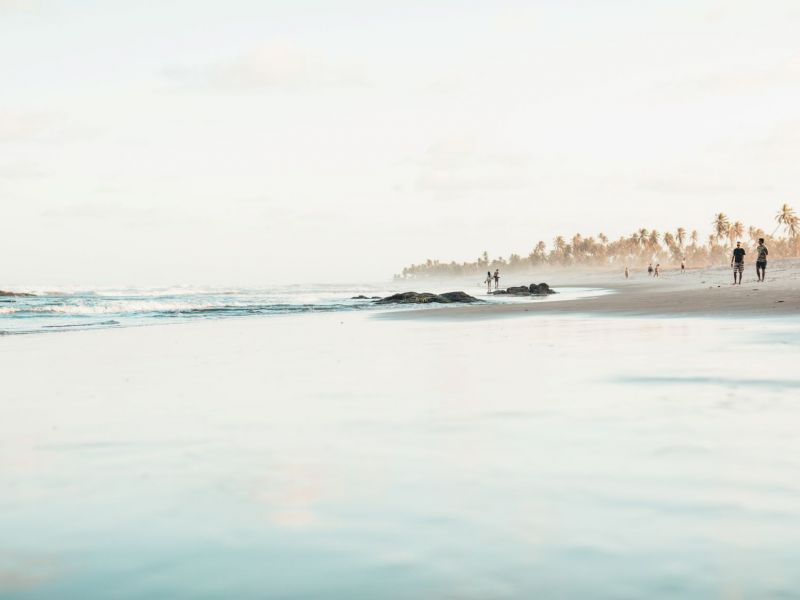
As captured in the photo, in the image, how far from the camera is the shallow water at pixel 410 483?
311 centimetres

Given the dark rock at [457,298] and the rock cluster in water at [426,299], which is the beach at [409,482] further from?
the dark rock at [457,298]

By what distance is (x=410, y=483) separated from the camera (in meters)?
4.51

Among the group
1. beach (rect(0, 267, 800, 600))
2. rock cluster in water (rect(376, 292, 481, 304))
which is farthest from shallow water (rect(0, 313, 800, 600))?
rock cluster in water (rect(376, 292, 481, 304))

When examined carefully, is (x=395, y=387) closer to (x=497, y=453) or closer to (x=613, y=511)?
(x=497, y=453)

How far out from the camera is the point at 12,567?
129 inches

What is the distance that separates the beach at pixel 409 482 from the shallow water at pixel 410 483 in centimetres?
2

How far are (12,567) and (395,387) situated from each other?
18.0ft

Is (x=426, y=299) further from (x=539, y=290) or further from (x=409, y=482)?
(x=409, y=482)

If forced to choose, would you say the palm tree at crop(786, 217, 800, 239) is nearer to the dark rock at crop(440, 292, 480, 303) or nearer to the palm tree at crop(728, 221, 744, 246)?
the palm tree at crop(728, 221, 744, 246)

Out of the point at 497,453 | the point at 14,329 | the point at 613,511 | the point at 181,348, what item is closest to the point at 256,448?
the point at 497,453

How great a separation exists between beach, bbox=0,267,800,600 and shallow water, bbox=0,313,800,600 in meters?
0.02

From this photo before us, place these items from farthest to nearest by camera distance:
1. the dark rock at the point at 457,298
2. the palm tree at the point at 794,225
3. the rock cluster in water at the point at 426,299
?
the palm tree at the point at 794,225, the dark rock at the point at 457,298, the rock cluster in water at the point at 426,299

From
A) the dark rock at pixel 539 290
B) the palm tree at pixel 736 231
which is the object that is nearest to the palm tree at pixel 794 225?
the palm tree at pixel 736 231

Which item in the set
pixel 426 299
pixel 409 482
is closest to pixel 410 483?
pixel 409 482
